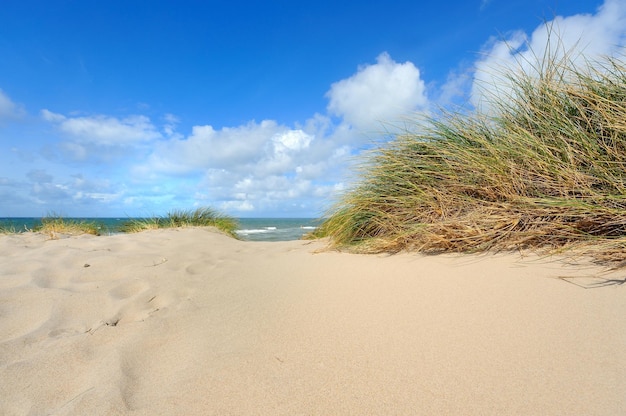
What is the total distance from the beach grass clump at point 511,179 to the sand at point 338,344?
0.28 meters

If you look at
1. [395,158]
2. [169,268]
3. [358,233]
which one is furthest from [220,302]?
[395,158]

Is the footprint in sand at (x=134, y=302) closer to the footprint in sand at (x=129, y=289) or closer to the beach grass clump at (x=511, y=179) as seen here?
the footprint in sand at (x=129, y=289)

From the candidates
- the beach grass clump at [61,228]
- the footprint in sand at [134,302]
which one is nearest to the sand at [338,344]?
the footprint in sand at [134,302]

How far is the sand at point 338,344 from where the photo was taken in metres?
1.10

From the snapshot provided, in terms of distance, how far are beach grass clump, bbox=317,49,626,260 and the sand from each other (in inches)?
11.0

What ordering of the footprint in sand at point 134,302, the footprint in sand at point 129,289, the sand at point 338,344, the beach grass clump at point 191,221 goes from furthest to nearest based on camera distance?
the beach grass clump at point 191,221 < the footprint in sand at point 129,289 < the footprint in sand at point 134,302 < the sand at point 338,344

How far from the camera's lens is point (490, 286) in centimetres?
175

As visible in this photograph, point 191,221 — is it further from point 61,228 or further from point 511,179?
point 511,179

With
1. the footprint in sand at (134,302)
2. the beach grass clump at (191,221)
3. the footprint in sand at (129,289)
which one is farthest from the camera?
the beach grass clump at (191,221)

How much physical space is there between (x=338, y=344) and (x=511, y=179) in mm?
1928

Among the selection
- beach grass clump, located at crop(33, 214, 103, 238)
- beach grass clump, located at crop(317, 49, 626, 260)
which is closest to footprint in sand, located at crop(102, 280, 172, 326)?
beach grass clump, located at crop(317, 49, 626, 260)

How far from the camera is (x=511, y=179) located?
2490mm

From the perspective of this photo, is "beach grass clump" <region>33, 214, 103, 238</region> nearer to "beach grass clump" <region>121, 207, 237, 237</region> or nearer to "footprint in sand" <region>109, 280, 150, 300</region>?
"beach grass clump" <region>121, 207, 237, 237</region>

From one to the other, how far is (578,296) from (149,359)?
2.00 m
